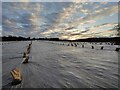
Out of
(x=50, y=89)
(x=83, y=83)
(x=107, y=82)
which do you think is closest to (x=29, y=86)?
(x=50, y=89)

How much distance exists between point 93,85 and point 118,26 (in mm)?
72265

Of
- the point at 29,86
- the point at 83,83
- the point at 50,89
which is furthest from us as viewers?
the point at 83,83

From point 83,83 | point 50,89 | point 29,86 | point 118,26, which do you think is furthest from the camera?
point 118,26

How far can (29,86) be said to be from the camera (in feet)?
35.7

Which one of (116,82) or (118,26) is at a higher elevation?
(118,26)

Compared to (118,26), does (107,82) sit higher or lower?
lower

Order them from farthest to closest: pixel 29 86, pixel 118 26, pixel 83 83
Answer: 1. pixel 118 26
2. pixel 83 83
3. pixel 29 86

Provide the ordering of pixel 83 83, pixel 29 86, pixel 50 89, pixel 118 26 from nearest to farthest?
pixel 50 89 → pixel 29 86 → pixel 83 83 → pixel 118 26

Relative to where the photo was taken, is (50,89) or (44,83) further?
(44,83)

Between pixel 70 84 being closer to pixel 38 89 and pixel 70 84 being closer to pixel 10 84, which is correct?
pixel 38 89

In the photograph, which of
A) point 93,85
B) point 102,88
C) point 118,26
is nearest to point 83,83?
point 93,85

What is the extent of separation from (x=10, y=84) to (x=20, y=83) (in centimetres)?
72

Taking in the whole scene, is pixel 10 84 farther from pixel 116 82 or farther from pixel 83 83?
pixel 116 82

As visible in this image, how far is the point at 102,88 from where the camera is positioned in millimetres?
10430
